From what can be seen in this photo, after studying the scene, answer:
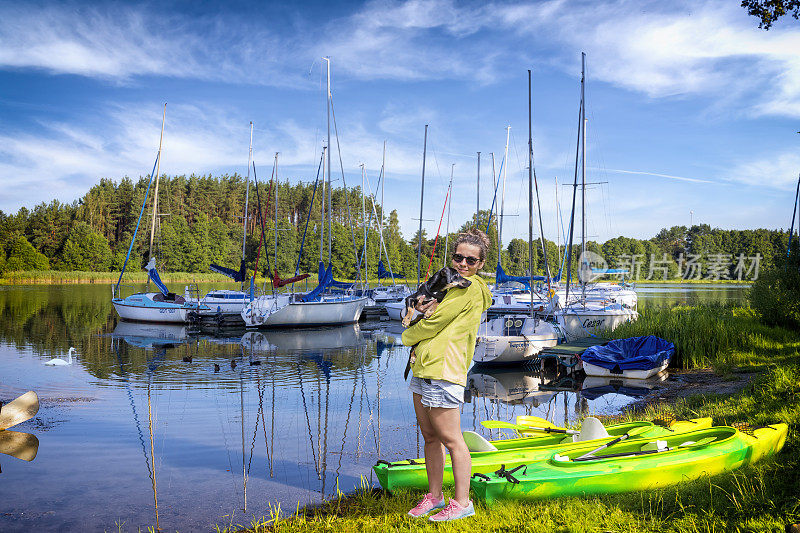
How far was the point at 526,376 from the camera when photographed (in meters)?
15.6

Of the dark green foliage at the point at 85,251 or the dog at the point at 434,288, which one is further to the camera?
the dark green foliage at the point at 85,251

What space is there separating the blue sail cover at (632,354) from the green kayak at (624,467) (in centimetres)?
837

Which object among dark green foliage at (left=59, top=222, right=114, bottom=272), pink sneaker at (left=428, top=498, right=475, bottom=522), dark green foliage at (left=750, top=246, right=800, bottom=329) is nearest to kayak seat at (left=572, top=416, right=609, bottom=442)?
pink sneaker at (left=428, top=498, right=475, bottom=522)

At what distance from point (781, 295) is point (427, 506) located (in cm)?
1955

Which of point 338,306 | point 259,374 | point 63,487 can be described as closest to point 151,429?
point 63,487

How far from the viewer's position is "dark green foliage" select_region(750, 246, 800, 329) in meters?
18.8

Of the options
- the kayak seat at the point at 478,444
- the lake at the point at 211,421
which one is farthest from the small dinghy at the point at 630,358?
the kayak seat at the point at 478,444

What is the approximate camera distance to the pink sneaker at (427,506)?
15.1 feet

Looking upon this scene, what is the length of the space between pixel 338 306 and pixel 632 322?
1358 centimetres

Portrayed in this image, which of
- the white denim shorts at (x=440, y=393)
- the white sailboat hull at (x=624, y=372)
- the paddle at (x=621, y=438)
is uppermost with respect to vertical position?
the white denim shorts at (x=440, y=393)

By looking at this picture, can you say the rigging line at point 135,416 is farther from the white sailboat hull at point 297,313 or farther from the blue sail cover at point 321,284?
the blue sail cover at point 321,284

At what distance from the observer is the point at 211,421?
998 cm

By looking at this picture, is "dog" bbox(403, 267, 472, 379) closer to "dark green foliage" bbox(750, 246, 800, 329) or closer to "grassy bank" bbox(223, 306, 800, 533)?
"grassy bank" bbox(223, 306, 800, 533)

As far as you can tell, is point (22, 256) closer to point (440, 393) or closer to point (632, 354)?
→ point (632, 354)
